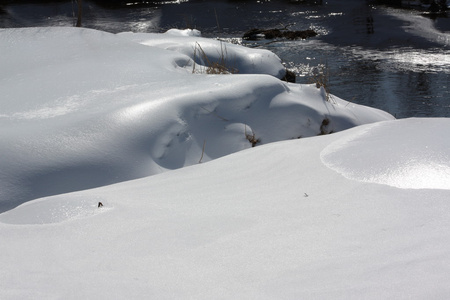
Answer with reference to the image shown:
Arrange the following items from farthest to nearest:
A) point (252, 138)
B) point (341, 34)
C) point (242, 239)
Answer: point (341, 34), point (252, 138), point (242, 239)

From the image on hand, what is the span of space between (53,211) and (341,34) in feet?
28.9

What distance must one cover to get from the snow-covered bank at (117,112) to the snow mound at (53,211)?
0.69 ft

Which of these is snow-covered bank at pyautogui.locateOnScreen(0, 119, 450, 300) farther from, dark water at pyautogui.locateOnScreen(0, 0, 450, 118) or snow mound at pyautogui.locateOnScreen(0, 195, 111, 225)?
dark water at pyautogui.locateOnScreen(0, 0, 450, 118)

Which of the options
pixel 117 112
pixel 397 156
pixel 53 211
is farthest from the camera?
pixel 117 112

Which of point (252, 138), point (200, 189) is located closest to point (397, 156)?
point (200, 189)

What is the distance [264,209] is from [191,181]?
575 millimetres

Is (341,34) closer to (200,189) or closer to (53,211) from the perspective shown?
(200,189)

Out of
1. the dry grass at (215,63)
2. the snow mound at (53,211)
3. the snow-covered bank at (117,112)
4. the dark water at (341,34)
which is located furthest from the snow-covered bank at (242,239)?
the dark water at (341,34)

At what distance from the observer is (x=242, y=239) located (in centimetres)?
175

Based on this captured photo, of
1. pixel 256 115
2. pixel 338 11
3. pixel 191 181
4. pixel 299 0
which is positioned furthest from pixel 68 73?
pixel 299 0

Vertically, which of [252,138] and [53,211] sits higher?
[53,211]

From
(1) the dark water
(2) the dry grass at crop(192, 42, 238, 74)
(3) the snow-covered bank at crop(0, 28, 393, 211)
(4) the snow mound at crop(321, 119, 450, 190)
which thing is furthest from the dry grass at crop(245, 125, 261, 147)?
(1) the dark water

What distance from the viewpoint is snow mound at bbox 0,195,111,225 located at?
6.57 ft

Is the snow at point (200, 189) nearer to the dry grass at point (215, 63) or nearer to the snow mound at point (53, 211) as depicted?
the snow mound at point (53, 211)
